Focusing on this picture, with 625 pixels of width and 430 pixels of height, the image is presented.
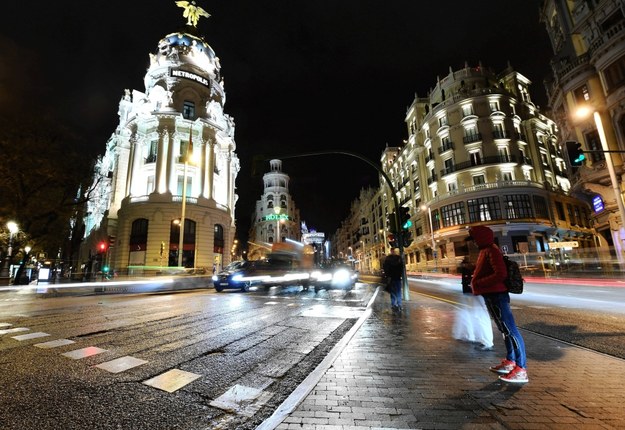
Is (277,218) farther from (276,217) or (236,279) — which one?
(236,279)

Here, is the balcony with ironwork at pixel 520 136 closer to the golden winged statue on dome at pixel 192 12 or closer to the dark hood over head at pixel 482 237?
the dark hood over head at pixel 482 237

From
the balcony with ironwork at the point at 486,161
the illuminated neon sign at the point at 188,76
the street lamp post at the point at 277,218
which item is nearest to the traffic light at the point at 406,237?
the balcony with ironwork at the point at 486,161

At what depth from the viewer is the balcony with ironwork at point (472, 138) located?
128 feet

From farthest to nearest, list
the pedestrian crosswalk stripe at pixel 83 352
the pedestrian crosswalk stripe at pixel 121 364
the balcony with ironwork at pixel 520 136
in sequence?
the balcony with ironwork at pixel 520 136, the pedestrian crosswalk stripe at pixel 83 352, the pedestrian crosswalk stripe at pixel 121 364

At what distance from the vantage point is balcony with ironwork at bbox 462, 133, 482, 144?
128 feet

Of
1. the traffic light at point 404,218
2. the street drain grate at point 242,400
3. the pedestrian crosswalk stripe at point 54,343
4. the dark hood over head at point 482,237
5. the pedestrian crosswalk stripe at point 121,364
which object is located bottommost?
the street drain grate at point 242,400

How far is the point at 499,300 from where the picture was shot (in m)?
3.97

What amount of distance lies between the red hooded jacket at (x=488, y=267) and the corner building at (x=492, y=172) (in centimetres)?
3099

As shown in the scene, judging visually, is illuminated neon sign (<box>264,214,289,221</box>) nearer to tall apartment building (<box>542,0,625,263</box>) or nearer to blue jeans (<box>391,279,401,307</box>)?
tall apartment building (<box>542,0,625,263</box>)

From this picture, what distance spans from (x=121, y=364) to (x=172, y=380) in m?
1.05

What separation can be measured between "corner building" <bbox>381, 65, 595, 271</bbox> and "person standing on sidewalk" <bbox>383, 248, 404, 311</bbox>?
25578mm

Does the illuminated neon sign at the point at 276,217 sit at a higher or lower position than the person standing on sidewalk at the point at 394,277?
higher

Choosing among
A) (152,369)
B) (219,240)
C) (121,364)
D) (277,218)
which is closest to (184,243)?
(219,240)

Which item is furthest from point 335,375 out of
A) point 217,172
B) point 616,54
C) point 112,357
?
point 217,172
